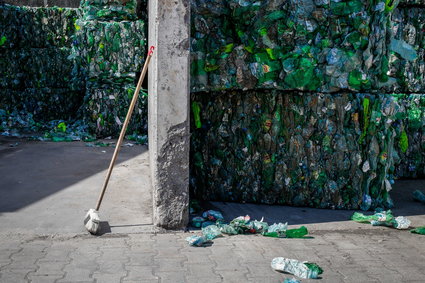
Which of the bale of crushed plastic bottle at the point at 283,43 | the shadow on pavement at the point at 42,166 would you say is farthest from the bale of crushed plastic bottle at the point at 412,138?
the shadow on pavement at the point at 42,166

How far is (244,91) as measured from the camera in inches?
198

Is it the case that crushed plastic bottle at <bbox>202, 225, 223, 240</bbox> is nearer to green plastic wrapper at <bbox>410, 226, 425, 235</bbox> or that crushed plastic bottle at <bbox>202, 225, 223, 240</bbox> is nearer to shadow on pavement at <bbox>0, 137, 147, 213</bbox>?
shadow on pavement at <bbox>0, 137, 147, 213</bbox>

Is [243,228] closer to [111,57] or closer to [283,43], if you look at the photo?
Result: [283,43]

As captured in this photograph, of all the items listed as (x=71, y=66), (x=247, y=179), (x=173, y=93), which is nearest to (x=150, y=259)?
(x=173, y=93)

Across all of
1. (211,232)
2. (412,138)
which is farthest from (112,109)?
(211,232)

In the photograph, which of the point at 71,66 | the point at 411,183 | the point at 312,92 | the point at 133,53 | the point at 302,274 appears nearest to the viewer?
the point at 302,274

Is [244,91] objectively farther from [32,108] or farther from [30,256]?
[32,108]

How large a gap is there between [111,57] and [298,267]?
22.0 feet

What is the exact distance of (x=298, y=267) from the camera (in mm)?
3365

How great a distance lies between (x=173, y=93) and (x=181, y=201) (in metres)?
0.96

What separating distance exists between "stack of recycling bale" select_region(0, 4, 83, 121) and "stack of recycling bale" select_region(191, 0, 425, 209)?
6.53 metres

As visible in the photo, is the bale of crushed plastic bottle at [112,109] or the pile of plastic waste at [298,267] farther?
the bale of crushed plastic bottle at [112,109]

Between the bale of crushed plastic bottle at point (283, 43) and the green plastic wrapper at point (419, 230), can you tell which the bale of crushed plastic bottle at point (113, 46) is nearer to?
the bale of crushed plastic bottle at point (283, 43)

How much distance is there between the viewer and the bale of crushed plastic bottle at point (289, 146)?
502 cm
